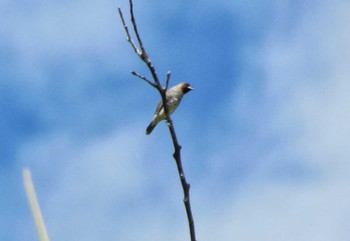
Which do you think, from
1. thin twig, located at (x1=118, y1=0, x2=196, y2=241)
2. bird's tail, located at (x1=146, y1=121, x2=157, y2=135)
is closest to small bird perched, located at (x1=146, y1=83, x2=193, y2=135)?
bird's tail, located at (x1=146, y1=121, x2=157, y2=135)

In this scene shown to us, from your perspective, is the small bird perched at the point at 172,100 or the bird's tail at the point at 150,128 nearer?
the small bird perched at the point at 172,100

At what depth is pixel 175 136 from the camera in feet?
10.9

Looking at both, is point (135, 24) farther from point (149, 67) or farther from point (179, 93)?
point (179, 93)

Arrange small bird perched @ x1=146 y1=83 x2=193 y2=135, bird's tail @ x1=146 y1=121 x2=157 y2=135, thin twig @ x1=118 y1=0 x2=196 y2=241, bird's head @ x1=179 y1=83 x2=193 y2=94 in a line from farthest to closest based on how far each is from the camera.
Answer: bird's head @ x1=179 y1=83 x2=193 y2=94
bird's tail @ x1=146 y1=121 x2=157 y2=135
small bird perched @ x1=146 y1=83 x2=193 y2=135
thin twig @ x1=118 y1=0 x2=196 y2=241

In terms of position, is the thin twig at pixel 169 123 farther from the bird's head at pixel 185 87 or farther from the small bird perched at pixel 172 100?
the bird's head at pixel 185 87

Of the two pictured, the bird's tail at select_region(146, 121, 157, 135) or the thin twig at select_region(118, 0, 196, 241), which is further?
the bird's tail at select_region(146, 121, 157, 135)

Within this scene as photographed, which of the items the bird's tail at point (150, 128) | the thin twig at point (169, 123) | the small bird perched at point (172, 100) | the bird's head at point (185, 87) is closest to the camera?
the thin twig at point (169, 123)

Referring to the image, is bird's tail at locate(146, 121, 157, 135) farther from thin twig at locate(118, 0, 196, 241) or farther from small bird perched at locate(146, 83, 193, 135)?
thin twig at locate(118, 0, 196, 241)


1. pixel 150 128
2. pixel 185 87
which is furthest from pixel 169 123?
pixel 185 87

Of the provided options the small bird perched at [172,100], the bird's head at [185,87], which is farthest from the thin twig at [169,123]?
the bird's head at [185,87]

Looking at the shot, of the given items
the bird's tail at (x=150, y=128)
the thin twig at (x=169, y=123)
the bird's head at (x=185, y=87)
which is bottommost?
the thin twig at (x=169, y=123)

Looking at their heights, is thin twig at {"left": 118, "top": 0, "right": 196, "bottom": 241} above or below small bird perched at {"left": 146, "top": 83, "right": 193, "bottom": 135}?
below

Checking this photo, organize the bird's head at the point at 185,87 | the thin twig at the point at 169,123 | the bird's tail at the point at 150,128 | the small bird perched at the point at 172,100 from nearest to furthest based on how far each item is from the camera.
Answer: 1. the thin twig at the point at 169,123
2. the small bird perched at the point at 172,100
3. the bird's tail at the point at 150,128
4. the bird's head at the point at 185,87

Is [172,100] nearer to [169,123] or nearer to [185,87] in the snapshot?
[185,87]
